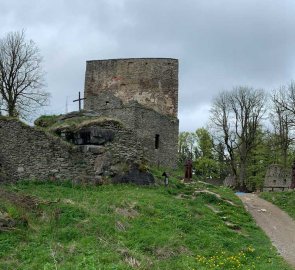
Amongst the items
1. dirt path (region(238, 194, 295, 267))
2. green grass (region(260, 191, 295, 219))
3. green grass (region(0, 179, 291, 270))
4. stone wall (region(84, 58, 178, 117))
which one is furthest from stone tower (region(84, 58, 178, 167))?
green grass (region(0, 179, 291, 270))

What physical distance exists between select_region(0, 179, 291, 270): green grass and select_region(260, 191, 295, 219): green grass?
316cm

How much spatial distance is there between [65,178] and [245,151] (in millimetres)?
21246

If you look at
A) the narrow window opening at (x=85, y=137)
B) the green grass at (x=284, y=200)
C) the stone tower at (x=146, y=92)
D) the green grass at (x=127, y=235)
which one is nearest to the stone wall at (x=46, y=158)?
the narrow window opening at (x=85, y=137)

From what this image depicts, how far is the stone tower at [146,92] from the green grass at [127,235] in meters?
16.5

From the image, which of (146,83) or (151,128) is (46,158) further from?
(146,83)

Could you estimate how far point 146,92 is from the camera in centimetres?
3512

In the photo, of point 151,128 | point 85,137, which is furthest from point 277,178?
point 85,137

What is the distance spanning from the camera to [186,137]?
55719 mm

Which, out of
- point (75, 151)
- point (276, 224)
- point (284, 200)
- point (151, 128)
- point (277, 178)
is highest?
point (151, 128)

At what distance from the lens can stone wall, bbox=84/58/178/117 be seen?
115ft

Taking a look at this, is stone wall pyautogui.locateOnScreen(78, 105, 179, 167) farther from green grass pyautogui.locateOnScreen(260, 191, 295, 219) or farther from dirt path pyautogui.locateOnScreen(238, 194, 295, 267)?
dirt path pyautogui.locateOnScreen(238, 194, 295, 267)

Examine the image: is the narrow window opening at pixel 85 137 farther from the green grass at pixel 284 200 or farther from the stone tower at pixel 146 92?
the stone tower at pixel 146 92

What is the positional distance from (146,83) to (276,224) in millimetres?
20773

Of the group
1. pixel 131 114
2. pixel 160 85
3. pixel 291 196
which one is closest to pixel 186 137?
pixel 160 85
